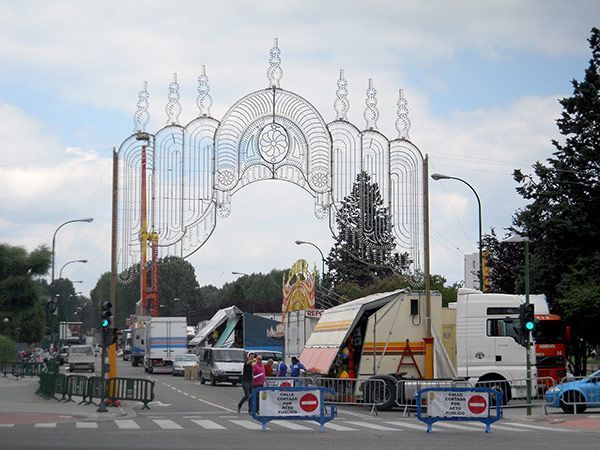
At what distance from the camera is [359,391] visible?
1258 inches

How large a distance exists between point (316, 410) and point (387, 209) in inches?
486

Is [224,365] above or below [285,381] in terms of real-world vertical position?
below

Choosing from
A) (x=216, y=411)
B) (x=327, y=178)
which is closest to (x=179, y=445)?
(x=216, y=411)

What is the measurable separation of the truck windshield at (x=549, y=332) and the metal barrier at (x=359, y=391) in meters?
6.04

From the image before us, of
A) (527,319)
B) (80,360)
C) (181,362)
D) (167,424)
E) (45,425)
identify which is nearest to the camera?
(45,425)

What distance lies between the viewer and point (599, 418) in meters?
27.4

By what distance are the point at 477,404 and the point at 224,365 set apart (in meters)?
29.9

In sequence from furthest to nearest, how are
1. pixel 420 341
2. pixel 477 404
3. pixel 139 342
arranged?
pixel 139 342, pixel 420 341, pixel 477 404

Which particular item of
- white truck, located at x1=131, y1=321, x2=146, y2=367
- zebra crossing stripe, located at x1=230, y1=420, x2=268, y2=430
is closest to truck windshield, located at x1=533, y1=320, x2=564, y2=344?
zebra crossing stripe, located at x1=230, y1=420, x2=268, y2=430

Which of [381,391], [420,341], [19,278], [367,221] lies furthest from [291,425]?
[19,278]

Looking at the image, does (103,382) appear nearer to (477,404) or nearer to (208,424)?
(208,424)

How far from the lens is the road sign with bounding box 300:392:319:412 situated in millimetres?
23781

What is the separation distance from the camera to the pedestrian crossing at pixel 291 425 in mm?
23594

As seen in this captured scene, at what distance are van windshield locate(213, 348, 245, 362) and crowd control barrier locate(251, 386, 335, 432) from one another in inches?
1143
